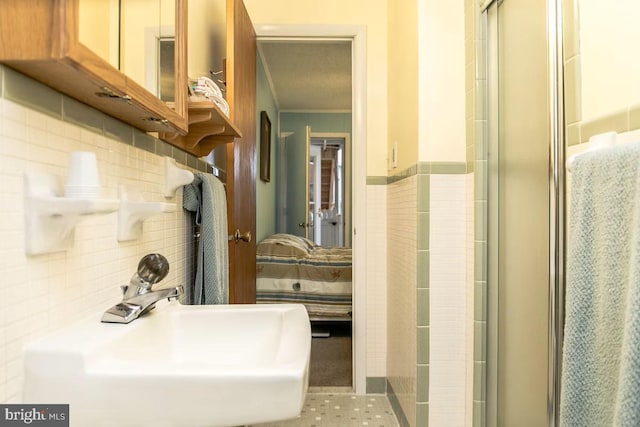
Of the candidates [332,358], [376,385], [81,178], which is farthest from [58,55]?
[332,358]

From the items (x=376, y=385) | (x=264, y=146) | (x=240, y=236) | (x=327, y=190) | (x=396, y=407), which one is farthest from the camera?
(x=327, y=190)

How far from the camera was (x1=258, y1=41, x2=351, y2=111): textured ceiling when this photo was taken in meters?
3.82

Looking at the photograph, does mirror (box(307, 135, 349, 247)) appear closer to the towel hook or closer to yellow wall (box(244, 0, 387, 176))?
yellow wall (box(244, 0, 387, 176))

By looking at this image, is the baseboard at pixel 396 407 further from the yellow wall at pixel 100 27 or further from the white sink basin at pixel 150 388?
the yellow wall at pixel 100 27

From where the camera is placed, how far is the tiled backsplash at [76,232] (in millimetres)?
692

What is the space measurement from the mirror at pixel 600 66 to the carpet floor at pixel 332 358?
2020 mm

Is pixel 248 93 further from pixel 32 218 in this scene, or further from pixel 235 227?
pixel 32 218

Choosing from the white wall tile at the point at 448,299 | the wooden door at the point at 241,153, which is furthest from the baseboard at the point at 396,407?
the wooden door at the point at 241,153

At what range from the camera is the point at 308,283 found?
3354mm

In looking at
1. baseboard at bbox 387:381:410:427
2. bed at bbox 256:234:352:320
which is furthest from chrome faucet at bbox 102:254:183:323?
bed at bbox 256:234:352:320

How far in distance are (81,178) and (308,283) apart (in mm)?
2670

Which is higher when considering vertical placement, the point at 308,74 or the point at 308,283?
the point at 308,74

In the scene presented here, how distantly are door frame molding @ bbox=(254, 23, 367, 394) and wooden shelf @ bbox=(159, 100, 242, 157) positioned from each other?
88cm

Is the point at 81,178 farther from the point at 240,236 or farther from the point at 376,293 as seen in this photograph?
the point at 376,293
